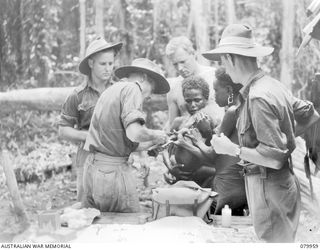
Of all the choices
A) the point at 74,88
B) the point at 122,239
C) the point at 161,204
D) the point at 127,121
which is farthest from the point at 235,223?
the point at 74,88

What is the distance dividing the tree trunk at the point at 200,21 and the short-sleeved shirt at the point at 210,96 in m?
0.60

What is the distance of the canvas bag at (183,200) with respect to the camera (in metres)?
3.52

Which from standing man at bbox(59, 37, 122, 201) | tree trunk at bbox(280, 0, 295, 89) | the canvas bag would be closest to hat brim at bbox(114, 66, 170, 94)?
standing man at bbox(59, 37, 122, 201)

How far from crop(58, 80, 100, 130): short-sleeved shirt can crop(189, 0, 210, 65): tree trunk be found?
1.23 meters

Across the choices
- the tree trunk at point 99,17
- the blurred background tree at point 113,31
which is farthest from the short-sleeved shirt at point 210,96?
the tree trunk at point 99,17

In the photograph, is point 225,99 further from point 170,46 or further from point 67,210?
point 67,210

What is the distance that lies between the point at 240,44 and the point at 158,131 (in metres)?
0.96

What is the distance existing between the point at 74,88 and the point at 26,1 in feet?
2.81

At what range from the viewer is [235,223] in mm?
3541

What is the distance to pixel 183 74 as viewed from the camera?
420 cm

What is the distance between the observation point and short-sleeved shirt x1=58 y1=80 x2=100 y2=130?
13.0 ft

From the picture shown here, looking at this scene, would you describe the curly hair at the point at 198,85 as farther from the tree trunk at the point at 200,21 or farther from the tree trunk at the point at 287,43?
the tree trunk at the point at 200,21

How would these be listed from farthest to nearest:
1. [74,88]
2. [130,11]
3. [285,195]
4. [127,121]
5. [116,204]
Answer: [130,11] → [74,88] → [116,204] → [127,121] → [285,195]

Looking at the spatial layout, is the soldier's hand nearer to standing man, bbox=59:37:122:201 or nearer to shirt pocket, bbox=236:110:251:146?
standing man, bbox=59:37:122:201
